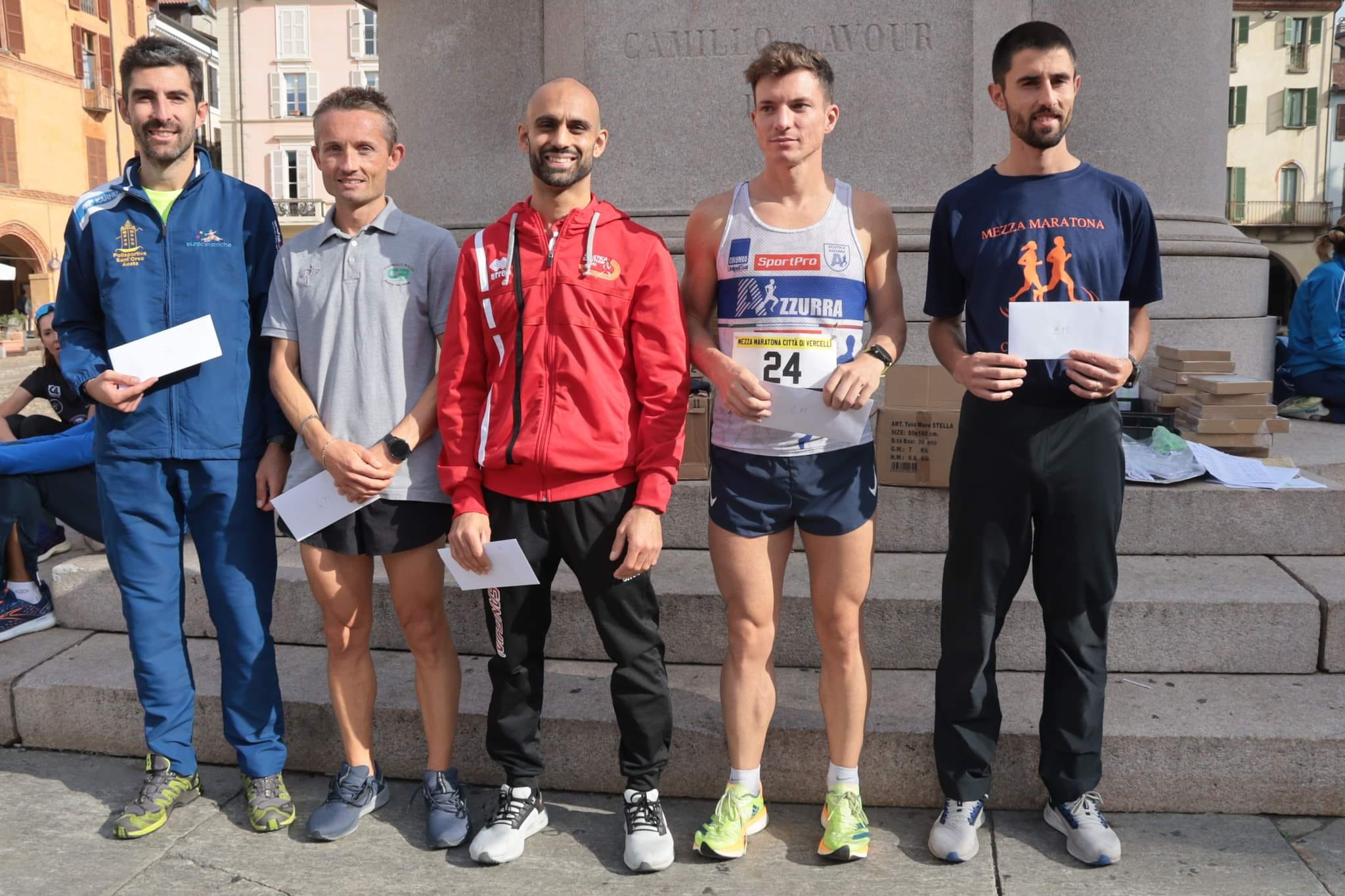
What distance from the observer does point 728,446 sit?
2986 mm

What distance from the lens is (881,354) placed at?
2.91 meters

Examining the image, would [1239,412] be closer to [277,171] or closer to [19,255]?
[19,255]

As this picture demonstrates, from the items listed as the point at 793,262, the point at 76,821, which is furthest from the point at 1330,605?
the point at 76,821

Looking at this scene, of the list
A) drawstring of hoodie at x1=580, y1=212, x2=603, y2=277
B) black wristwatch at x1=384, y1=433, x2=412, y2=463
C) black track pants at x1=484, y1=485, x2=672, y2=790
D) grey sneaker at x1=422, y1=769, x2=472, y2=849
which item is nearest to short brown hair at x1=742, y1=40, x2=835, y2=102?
drawstring of hoodie at x1=580, y1=212, x2=603, y2=277

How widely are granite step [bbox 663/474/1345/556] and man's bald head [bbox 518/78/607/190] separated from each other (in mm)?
2086

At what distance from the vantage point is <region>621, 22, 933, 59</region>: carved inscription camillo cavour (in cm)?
526

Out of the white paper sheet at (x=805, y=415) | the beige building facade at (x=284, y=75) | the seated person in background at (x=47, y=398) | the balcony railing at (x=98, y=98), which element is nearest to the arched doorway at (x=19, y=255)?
the balcony railing at (x=98, y=98)

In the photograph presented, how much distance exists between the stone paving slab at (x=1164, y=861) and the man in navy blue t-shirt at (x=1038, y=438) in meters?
0.07

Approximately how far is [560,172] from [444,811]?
184cm

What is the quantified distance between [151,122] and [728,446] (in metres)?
1.87

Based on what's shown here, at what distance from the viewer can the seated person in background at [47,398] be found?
21.5 ft

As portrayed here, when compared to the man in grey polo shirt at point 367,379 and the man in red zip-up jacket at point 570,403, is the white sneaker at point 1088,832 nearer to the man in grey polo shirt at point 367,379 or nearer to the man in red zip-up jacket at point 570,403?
the man in red zip-up jacket at point 570,403

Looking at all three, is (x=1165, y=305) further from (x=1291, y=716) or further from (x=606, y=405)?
(x=606, y=405)

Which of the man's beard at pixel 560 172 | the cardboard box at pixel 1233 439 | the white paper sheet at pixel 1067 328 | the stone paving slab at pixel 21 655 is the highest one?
the man's beard at pixel 560 172
